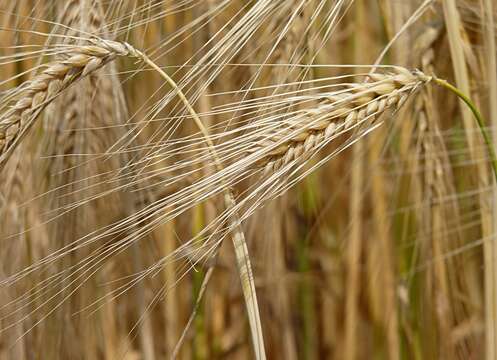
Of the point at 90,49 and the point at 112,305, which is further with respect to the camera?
the point at 112,305

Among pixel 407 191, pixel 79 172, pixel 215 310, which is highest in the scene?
pixel 79 172

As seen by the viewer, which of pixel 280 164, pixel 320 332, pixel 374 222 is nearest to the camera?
pixel 280 164

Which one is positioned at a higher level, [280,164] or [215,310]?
[280,164]

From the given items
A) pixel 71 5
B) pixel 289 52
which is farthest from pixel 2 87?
pixel 289 52

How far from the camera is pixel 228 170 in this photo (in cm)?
70

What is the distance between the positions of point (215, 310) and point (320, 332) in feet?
1.28

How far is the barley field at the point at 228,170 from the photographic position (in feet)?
2.49

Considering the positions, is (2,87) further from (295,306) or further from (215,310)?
(295,306)

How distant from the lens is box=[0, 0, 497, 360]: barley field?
0.76 metres

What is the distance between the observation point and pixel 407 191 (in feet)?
4.31

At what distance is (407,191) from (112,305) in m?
0.50

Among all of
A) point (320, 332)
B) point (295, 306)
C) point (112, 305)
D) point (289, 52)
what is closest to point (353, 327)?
point (295, 306)

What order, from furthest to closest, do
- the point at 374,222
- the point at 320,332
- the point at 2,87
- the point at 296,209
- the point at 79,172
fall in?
the point at 320,332, the point at 296,209, the point at 374,222, the point at 2,87, the point at 79,172

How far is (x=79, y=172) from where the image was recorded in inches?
38.3
